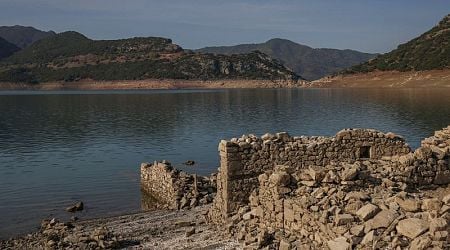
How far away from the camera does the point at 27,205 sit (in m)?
25.1

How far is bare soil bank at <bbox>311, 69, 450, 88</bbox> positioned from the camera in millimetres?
117062

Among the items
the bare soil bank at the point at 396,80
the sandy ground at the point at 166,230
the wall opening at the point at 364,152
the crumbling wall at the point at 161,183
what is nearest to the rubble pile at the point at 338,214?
the sandy ground at the point at 166,230

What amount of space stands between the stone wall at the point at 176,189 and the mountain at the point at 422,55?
4105 inches

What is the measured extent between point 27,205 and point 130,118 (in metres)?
45.4

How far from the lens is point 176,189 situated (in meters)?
22.2

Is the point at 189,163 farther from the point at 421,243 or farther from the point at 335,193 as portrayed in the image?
the point at 421,243

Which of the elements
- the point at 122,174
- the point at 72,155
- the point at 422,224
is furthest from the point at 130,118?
the point at 422,224

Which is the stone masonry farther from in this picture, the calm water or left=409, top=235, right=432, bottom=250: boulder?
the calm water

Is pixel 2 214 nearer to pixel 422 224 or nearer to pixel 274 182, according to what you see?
pixel 274 182

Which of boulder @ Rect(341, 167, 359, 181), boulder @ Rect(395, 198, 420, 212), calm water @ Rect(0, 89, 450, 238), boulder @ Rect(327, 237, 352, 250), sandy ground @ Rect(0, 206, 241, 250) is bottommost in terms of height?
calm water @ Rect(0, 89, 450, 238)

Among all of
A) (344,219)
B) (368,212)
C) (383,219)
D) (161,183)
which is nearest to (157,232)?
(161,183)

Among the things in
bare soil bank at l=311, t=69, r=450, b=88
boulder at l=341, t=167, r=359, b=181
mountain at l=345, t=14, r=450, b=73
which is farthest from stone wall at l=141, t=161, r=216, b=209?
mountain at l=345, t=14, r=450, b=73

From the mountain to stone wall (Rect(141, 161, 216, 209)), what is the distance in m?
104

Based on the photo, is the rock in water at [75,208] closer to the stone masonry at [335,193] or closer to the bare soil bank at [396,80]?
the stone masonry at [335,193]
